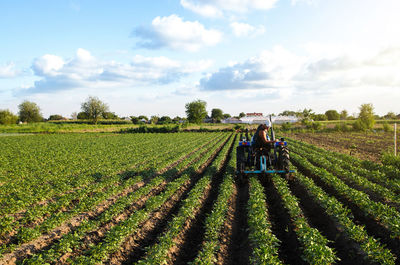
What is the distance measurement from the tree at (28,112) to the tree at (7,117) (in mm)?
11450

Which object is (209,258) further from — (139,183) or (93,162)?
(93,162)

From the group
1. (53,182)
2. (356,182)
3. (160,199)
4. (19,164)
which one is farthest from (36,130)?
(356,182)

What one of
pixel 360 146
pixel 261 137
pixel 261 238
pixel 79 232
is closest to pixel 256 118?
pixel 261 137

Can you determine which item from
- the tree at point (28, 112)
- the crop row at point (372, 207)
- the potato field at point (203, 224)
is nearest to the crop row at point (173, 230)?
the potato field at point (203, 224)

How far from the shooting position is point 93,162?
1820 centimetres

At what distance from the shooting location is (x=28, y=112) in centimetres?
9875

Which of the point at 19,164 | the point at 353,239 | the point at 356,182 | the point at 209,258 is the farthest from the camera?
the point at 19,164

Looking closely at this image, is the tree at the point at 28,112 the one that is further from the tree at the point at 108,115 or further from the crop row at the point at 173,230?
the crop row at the point at 173,230

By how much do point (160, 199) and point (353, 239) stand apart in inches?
227

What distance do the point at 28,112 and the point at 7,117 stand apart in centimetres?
1836

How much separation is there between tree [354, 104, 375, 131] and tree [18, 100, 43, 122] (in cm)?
10658

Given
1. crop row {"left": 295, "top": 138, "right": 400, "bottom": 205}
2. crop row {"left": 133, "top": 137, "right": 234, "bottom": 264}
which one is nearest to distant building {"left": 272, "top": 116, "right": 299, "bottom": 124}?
crop row {"left": 295, "top": 138, "right": 400, "bottom": 205}

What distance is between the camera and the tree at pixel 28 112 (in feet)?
323

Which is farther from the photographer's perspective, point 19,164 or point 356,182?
point 19,164
